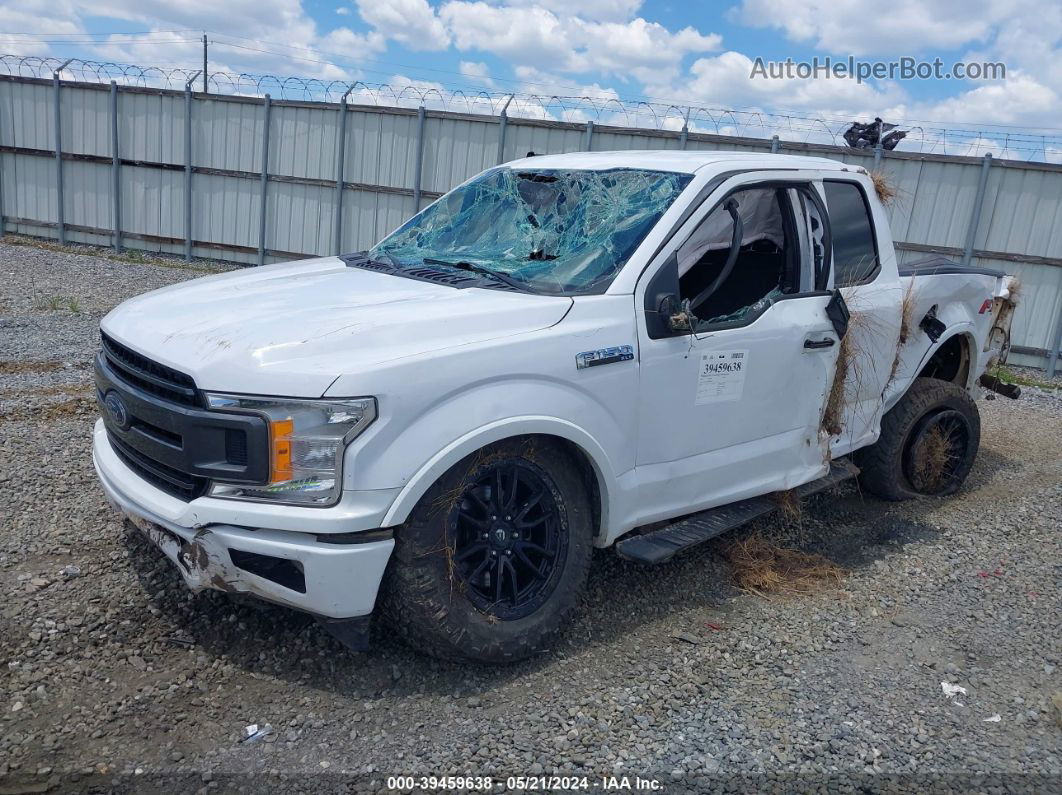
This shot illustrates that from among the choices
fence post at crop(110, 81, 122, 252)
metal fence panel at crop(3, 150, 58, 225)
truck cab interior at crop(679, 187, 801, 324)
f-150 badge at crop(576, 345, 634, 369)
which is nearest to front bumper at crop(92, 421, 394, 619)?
f-150 badge at crop(576, 345, 634, 369)

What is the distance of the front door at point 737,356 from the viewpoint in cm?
379

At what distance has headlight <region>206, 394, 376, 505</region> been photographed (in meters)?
2.95

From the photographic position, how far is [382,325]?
3207 millimetres

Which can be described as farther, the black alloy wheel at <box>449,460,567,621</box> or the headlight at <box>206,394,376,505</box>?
the black alloy wheel at <box>449,460,567,621</box>

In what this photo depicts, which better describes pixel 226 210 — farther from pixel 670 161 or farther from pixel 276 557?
pixel 276 557

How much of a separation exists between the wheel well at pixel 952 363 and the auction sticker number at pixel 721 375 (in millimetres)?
2481

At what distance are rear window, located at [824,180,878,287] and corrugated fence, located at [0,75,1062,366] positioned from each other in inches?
313

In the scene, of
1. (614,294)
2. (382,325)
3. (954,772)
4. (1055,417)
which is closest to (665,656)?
(954,772)

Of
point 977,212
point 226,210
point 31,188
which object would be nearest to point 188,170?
point 226,210

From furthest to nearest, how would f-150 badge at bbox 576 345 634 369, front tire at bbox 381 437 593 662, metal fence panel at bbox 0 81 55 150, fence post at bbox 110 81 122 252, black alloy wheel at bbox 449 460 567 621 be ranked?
metal fence panel at bbox 0 81 55 150 < fence post at bbox 110 81 122 252 < f-150 badge at bbox 576 345 634 369 < black alloy wheel at bbox 449 460 567 621 < front tire at bbox 381 437 593 662

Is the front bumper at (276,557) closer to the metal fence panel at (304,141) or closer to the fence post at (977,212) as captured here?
the fence post at (977,212)

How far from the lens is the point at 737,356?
159 inches

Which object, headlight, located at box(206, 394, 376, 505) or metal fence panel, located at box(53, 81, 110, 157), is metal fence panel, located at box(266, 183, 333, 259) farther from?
headlight, located at box(206, 394, 376, 505)

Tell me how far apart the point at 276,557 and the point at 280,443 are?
15.2 inches
